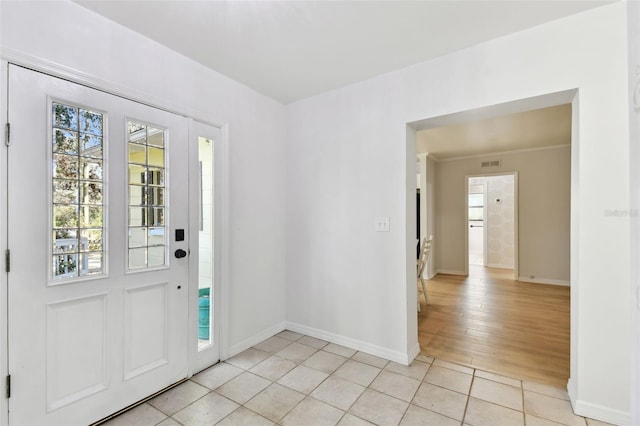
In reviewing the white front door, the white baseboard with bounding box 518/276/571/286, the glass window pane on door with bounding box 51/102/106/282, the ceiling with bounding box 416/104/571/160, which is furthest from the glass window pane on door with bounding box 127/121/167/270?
the white baseboard with bounding box 518/276/571/286

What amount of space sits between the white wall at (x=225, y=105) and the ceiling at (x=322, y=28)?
0.44 feet

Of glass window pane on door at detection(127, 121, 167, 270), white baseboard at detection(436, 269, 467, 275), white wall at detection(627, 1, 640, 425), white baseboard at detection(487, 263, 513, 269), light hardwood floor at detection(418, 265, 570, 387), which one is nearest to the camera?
white wall at detection(627, 1, 640, 425)

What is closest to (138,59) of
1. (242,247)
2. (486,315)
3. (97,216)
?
(97,216)

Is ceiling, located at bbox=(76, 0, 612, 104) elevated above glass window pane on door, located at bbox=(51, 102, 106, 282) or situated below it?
above

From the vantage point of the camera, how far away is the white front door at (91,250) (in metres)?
1.58

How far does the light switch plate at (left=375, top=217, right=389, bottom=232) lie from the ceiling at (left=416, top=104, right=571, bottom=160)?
1.72m

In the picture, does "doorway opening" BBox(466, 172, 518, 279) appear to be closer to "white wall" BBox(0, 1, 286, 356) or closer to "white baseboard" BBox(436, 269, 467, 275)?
"white baseboard" BBox(436, 269, 467, 275)

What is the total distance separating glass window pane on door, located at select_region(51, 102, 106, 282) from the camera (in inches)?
66.7

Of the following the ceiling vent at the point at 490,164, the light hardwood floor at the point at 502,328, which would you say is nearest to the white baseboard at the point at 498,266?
the light hardwood floor at the point at 502,328

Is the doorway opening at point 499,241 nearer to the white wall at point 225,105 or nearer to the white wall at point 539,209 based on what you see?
the white wall at point 539,209

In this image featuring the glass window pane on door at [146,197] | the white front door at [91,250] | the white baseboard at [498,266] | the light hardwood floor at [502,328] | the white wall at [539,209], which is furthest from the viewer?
the white baseboard at [498,266]

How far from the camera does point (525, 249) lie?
5.72 meters

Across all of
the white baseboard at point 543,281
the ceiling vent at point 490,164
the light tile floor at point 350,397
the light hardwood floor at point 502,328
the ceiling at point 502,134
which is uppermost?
the ceiling at point 502,134

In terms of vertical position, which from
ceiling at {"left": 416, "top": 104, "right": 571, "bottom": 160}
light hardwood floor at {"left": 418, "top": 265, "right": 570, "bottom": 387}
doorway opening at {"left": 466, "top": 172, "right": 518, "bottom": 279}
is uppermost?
ceiling at {"left": 416, "top": 104, "right": 571, "bottom": 160}
